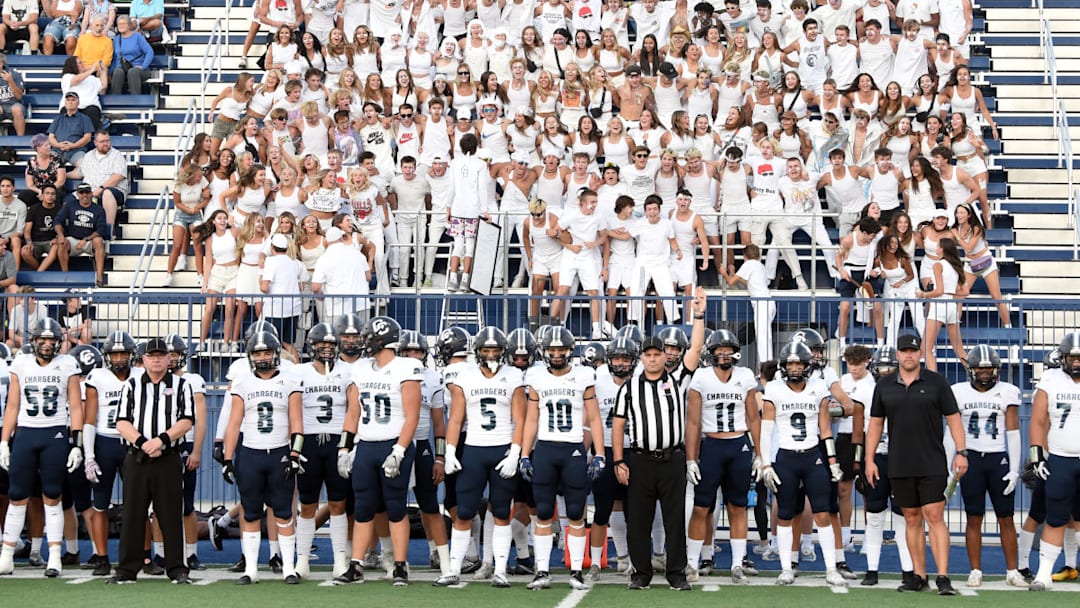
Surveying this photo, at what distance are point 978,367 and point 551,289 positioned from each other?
5.92 meters

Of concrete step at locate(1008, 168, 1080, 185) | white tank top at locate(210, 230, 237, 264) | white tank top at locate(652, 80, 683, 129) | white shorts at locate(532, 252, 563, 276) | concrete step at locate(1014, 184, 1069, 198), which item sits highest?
white tank top at locate(652, 80, 683, 129)

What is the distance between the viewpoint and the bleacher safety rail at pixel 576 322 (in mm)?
14453

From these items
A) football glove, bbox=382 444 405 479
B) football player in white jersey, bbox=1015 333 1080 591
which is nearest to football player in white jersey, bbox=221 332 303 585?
football glove, bbox=382 444 405 479

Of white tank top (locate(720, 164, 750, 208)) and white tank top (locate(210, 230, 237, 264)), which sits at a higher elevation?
white tank top (locate(720, 164, 750, 208))

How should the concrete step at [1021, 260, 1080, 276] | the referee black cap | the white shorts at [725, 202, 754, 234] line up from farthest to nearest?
the concrete step at [1021, 260, 1080, 276], the white shorts at [725, 202, 754, 234], the referee black cap

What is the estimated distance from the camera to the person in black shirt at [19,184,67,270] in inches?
725

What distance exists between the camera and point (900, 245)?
54.3 feet

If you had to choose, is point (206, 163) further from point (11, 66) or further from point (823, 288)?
point (823, 288)

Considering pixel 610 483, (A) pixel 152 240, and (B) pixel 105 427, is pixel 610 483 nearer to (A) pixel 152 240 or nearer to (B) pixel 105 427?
(B) pixel 105 427

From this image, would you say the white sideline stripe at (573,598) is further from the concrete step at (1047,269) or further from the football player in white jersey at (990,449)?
the concrete step at (1047,269)

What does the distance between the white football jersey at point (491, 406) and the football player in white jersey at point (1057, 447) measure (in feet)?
12.8

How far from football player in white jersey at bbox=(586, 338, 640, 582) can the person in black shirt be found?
8297 mm

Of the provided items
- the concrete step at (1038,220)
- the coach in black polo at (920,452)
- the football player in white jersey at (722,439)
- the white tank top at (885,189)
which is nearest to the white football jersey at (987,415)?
the coach in black polo at (920,452)

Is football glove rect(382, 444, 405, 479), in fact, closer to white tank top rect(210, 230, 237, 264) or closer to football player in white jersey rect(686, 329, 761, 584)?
football player in white jersey rect(686, 329, 761, 584)
